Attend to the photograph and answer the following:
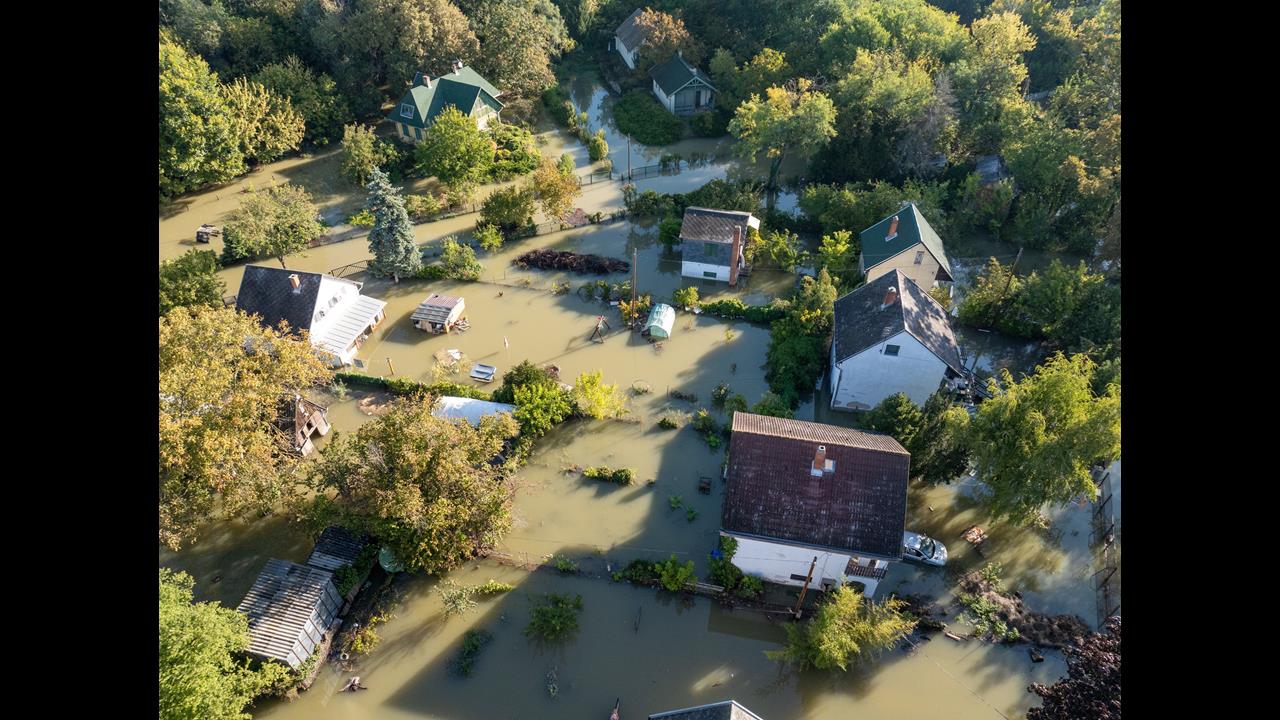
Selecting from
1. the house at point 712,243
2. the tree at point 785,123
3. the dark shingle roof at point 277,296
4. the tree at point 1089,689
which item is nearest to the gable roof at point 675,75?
the tree at point 785,123

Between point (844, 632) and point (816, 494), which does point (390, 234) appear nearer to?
point (816, 494)

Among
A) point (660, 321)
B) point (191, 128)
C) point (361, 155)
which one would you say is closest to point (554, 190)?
point (660, 321)

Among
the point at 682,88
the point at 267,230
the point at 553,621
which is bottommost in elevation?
the point at 553,621

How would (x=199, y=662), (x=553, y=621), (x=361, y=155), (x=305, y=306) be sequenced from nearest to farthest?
1. (x=199, y=662)
2. (x=553, y=621)
3. (x=305, y=306)
4. (x=361, y=155)

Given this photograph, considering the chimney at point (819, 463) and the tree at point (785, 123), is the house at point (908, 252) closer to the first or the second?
the tree at point (785, 123)

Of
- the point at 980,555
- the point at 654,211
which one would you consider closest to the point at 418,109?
the point at 654,211

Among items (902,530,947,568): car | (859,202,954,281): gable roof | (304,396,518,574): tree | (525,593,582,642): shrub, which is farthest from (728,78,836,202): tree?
(525,593,582,642): shrub
